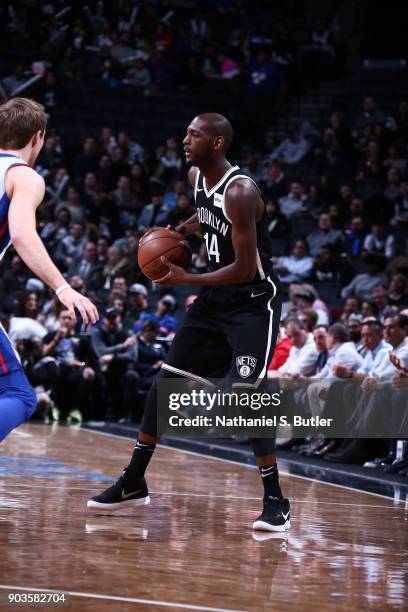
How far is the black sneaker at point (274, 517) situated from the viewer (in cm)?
485

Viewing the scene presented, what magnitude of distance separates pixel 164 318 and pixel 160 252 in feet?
25.2

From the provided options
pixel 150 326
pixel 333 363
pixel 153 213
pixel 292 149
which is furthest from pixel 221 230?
pixel 292 149

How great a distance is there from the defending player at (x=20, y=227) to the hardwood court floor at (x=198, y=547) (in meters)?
0.57

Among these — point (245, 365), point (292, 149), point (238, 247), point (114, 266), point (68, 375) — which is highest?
point (238, 247)

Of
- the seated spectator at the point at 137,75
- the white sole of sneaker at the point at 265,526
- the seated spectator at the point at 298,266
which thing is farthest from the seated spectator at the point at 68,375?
the white sole of sneaker at the point at 265,526

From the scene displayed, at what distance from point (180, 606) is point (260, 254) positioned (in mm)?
2137

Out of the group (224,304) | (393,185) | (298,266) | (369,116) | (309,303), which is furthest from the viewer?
(369,116)

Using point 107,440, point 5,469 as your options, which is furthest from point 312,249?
point 5,469

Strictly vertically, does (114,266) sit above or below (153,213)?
below

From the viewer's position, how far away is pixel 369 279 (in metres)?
12.3

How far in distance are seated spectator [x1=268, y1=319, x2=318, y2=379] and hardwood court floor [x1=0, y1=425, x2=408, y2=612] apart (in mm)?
2630

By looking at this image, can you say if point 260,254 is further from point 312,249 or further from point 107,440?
point 312,249

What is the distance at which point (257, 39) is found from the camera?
18.5m

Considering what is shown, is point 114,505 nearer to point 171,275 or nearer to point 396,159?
point 171,275
